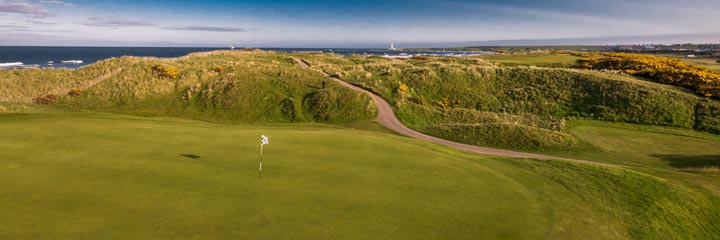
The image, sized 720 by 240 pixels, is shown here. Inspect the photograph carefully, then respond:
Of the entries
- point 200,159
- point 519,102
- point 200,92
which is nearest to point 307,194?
point 200,159

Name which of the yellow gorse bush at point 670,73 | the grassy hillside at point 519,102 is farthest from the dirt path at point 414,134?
the yellow gorse bush at point 670,73

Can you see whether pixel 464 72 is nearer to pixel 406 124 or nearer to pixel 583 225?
pixel 406 124

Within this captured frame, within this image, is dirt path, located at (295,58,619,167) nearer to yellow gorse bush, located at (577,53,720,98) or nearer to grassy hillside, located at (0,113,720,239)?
grassy hillside, located at (0,113,720,239)

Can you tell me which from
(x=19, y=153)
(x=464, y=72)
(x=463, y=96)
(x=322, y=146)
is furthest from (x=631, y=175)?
(x=464, y=72)

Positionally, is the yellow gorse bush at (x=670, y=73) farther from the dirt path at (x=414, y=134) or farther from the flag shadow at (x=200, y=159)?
the flag shadow at (x=200, y=159)

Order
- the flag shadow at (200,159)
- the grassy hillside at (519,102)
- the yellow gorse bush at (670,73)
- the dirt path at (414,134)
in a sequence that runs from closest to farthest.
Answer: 1. the flag shadow at (200,159)
2. the dirt path at (414,134)
3. the grassy hillside at (519,102)
4. the yellow gorse bush at (670,73)

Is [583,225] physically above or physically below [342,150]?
below

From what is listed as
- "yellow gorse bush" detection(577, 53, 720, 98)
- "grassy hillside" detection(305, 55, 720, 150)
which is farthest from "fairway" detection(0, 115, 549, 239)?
"yellow gorse bush" detection(577, 53, 720, 98)
